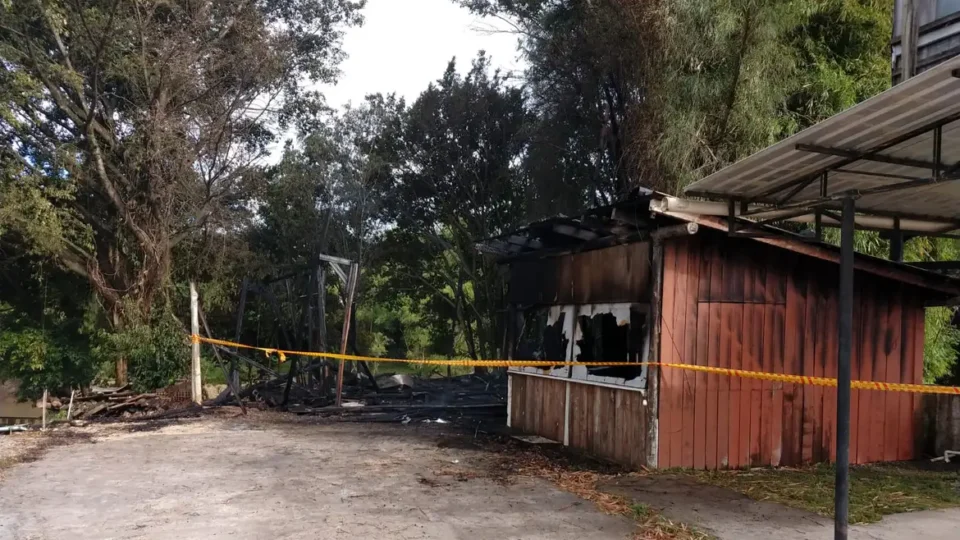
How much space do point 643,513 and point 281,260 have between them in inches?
766

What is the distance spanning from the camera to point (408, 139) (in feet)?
79.5

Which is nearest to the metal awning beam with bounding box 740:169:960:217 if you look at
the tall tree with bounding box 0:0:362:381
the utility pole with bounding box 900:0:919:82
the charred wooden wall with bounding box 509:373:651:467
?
the charred wooden wall with bounding box 509:373:651:467

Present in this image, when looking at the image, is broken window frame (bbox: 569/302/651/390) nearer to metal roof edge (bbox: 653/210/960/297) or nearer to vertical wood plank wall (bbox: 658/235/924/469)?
vertical wood plank wall (bbox: 658/235/924/469)

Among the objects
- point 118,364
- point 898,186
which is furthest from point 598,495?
point 118,364

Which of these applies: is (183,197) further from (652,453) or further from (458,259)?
(652,453)

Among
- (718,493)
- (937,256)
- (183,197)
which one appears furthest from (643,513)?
(183,197)

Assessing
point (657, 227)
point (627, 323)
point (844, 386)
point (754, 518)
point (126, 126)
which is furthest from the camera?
point (126, 126)

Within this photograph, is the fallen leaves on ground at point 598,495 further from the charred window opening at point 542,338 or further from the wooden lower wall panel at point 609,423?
the charred window opening at point 542,338

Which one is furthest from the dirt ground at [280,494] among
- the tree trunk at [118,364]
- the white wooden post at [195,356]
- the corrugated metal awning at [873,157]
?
the tree trunk at [118,364]

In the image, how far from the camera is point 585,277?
363 inches

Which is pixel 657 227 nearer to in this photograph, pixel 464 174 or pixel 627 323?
pixel 627 323

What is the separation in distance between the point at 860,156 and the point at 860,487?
368cm

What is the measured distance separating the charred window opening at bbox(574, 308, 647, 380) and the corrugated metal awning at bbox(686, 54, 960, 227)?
2139mm

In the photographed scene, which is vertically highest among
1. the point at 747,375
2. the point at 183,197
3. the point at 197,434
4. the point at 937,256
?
the point at 183,197
